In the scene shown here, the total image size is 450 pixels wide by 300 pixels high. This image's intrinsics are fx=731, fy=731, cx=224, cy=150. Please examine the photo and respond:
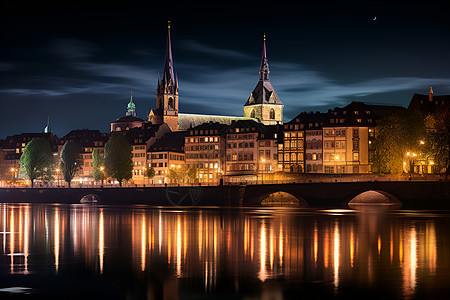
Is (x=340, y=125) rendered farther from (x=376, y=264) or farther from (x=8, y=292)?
(x=8, y=292)

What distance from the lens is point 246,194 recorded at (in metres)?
106

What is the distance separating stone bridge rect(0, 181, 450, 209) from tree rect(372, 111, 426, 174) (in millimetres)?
6967

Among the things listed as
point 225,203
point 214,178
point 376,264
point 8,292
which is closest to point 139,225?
point 376,264

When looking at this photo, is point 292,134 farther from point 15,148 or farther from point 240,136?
point 15,148

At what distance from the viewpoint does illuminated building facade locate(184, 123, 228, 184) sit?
158 metres

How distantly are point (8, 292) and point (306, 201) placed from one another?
240 feet

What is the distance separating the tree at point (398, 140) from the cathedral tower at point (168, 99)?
9664cm

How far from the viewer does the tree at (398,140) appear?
10106 cm

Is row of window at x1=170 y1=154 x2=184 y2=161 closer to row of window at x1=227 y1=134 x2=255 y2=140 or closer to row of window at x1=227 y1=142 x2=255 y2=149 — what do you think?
row of window at x1=227 y1=142 x2=255 y2=149

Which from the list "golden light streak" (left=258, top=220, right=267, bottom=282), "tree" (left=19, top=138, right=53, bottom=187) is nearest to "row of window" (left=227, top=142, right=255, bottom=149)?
"tree" (left=19, top=138, right=53, bottom=187)

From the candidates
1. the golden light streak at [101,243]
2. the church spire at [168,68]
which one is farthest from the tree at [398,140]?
the church spire at [168,68]

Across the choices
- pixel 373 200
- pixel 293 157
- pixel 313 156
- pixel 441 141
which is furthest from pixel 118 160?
pixel 441 141

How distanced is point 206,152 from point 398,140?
64.5 metres

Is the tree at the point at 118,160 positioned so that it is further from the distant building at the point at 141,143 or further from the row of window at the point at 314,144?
the row of window at the point at 314,144
